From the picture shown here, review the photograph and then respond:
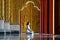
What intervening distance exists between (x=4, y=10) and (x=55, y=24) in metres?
1.32

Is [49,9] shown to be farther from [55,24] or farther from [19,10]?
[19,10]

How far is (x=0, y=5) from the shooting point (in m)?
4.51

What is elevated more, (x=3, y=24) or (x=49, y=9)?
(x=49, y=9)

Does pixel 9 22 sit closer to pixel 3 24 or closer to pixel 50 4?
pixel 3 24

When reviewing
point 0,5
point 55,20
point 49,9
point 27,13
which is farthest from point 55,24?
point 0,5

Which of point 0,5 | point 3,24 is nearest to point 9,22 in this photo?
point 3,24

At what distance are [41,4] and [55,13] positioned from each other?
423mm

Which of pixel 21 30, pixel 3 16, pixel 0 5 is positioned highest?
pixel 0 5

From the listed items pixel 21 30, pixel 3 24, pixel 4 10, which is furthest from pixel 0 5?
pixel 21 30

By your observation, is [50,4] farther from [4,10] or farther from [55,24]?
[4,10]

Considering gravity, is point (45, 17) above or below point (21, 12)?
below

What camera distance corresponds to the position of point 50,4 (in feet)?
14.8

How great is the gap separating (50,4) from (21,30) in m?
0.98

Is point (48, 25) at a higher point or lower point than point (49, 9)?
lower
